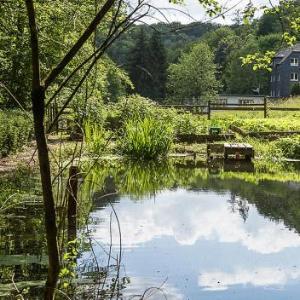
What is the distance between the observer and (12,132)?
1504 cm

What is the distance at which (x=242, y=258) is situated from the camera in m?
7.18

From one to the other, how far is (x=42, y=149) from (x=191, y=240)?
618 cm

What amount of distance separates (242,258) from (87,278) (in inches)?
89.3

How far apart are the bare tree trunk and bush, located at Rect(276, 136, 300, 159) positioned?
56.0 feet

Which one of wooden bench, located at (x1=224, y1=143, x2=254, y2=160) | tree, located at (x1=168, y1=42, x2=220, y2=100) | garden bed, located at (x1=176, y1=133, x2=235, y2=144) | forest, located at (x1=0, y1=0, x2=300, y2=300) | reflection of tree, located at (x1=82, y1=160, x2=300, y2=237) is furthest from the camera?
tree, located at (x1=168, y1=42, x2=220, y2=100)

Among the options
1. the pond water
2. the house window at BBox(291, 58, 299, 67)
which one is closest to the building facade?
the house window at BBox(291, 58, 299, 67)

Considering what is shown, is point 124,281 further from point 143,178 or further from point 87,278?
point 143,178

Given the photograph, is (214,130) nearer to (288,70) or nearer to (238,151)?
(238,151)

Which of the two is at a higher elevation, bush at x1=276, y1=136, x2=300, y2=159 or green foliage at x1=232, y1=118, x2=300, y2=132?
green foliage at x1=232, y1=118, x2=300, y2=132

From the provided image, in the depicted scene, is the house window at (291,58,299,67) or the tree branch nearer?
the tree branch

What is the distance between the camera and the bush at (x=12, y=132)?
14.4 m

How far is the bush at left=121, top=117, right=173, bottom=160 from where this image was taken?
16.9 meters

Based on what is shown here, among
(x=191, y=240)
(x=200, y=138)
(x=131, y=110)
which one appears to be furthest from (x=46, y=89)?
(x=200, y=138)

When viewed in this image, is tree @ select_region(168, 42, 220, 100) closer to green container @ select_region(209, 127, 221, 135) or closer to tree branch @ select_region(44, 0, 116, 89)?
green container @ select_region(209, 127, 221, 135)
